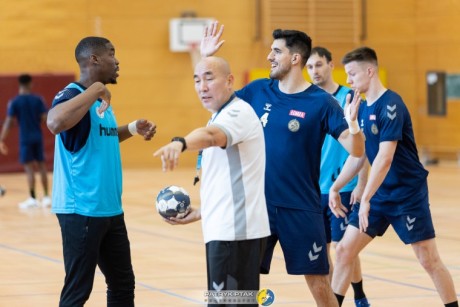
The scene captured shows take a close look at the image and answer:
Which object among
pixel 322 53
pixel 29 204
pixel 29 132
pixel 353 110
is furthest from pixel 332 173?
pixel 29 132

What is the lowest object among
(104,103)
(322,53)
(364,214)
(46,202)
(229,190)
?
(46,202)

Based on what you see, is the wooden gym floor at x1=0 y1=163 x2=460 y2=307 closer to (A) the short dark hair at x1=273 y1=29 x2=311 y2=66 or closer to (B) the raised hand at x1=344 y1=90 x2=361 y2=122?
(B) the raised hand at x1=344 y1=90 x2=361 y2=122

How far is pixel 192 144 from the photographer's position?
16.2 feet

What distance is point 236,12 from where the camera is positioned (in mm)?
24062

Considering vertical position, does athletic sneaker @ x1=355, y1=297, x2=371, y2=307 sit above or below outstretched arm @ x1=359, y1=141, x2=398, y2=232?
below

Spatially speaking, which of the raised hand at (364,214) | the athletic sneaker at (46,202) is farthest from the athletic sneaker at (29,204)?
the raised hand at (364,214)

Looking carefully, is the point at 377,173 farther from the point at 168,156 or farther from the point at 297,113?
the point at 168,156

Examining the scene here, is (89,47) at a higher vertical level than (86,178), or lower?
higher

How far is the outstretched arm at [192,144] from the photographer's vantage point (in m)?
4.68

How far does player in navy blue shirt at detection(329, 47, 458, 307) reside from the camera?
732 cm

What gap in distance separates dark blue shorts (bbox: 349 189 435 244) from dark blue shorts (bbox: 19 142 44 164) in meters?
10.1

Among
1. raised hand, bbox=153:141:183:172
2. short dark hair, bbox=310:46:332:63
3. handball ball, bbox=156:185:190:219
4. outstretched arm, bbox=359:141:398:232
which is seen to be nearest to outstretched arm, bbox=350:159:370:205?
outstretched arm, bbox=359:141:398:232

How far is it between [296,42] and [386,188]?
145 cm

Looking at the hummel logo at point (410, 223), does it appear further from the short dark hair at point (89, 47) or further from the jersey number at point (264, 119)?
the short dark hair at point (89, 47)
